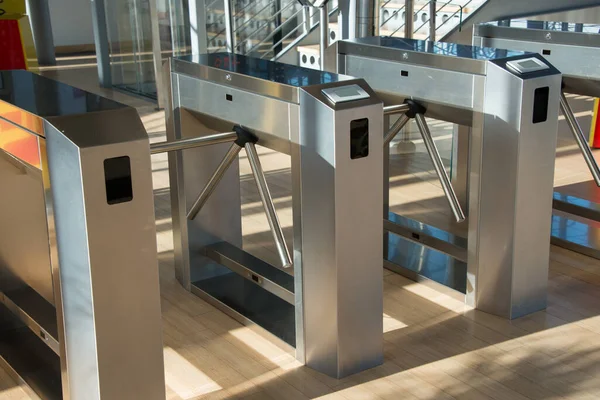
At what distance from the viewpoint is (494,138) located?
2.07m

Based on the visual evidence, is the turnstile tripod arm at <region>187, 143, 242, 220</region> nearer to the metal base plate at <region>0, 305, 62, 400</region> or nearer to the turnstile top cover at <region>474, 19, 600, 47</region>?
the metal base plate at <region>0, 305, 62, 400</region>

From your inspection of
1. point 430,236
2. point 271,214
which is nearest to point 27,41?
point 430,236

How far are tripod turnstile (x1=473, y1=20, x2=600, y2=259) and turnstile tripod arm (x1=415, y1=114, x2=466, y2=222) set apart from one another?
19.1 inches

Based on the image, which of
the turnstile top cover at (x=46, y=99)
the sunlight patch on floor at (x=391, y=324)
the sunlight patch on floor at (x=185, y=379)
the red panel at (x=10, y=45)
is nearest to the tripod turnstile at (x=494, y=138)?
the sunlight patch on floor at (x=391, y=324)

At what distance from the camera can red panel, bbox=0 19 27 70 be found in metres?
3.70

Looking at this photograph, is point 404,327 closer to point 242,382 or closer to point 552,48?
point 242,382

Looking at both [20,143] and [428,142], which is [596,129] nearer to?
[428,142]

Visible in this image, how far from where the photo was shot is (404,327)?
2.14 meters

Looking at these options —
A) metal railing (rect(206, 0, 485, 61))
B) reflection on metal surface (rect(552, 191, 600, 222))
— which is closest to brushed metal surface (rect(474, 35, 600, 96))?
reflection on metal surface (rect(552, 191, 600, 222))

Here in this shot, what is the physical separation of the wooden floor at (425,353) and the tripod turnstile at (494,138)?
0.34 ft

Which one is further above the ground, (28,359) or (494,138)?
(494,138)

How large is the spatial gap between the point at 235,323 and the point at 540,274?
83cm

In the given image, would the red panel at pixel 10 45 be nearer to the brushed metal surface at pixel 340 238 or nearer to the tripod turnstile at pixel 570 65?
the tripod turnstile at pixel 570 65

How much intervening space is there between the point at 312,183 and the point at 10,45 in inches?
96.7
